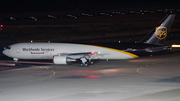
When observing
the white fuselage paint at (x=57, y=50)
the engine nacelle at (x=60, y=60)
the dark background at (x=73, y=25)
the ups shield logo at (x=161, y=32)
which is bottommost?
the engine nacelle at (x=60, y=60)

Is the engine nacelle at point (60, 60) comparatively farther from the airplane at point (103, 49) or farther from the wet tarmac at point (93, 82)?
the airplane at point (103, 49)

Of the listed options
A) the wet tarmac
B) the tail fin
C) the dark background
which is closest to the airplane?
the tail fin

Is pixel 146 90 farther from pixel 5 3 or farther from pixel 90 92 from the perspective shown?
pixel 5 3

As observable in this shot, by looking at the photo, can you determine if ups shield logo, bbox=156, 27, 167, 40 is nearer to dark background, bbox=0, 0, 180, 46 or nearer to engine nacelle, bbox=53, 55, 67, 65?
engine nacelle, bbox=53, 55, 67, 65

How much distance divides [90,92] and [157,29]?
759 inches

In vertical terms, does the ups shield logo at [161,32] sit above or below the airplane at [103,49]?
above

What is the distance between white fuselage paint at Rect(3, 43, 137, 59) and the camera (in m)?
37.6

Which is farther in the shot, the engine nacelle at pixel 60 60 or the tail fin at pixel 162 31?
the tail fin at pixel 162 31

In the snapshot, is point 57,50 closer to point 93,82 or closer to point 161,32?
point 93,82

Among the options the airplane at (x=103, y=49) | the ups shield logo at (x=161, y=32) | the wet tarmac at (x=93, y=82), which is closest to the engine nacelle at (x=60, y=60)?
the wet tarmac at (x=93, y=82)

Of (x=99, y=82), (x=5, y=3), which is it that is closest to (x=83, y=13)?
(x=5, y=3)

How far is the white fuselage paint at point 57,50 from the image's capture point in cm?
3762

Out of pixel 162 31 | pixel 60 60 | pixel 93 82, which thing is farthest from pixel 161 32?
pixel 93 82

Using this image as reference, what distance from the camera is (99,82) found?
84.9 feet
